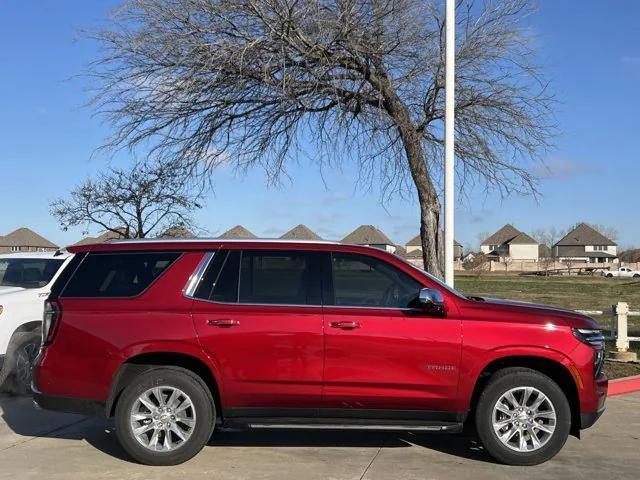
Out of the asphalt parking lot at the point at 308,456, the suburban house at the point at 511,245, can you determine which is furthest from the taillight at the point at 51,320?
the suburban house at the point at 511,245

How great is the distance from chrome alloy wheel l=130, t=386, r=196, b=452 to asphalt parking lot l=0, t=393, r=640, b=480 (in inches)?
8.6

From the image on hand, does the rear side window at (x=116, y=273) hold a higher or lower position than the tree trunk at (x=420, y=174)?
lower

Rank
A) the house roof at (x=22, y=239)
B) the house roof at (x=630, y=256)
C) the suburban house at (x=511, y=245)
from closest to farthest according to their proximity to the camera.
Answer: the house roof at (x=22, y=239)
the house roof at (x=630, y=256)
the suburban house at (x=511, y=245)

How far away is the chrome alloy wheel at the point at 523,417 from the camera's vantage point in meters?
Answer: 5.72

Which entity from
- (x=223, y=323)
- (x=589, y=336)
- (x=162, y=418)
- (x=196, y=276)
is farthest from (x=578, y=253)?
(x=162, y=418)

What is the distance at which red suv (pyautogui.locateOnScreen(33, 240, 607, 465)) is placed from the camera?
5645 mm

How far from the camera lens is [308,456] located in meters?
6.04

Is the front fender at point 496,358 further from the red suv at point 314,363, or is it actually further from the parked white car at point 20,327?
the parked white car at point 20,327

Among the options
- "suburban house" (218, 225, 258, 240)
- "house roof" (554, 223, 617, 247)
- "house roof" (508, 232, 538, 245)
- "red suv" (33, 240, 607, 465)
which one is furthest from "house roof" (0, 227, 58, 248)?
"house roof" (554, 223, 617, 247)

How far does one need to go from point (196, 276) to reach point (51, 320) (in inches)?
50.2

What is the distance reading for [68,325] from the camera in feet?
18.9

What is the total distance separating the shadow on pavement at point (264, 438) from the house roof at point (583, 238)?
138 meters

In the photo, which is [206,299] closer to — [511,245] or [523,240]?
[511,245]

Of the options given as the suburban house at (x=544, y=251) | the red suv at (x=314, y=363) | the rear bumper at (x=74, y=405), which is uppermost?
the suburban house at (x=544, y=251)
